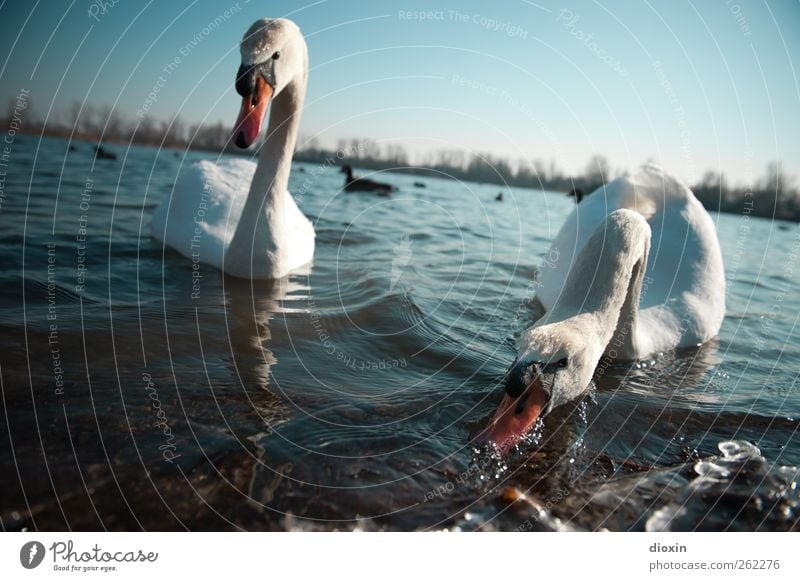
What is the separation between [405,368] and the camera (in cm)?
374

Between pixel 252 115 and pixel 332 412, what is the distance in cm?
197

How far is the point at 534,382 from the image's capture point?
97.6 inches

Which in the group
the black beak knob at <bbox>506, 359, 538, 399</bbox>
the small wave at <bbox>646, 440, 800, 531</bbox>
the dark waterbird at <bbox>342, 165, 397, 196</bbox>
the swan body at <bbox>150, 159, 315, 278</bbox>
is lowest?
the small wave at <bbox>646, 440, 800, 531</bbox>

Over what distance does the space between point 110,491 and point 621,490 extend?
2.20m

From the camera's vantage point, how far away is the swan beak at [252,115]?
3.45m

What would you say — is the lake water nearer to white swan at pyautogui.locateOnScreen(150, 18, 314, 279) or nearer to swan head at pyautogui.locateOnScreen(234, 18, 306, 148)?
white swan at pyautogui.locateOnScreen(150, 18, 314, 279)

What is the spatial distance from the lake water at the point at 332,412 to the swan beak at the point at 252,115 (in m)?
1.36

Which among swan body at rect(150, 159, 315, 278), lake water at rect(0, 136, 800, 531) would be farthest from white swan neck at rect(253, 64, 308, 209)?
lake water at rect(0, 136, 800, 531)

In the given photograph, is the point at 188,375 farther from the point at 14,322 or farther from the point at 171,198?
the point at 171,198

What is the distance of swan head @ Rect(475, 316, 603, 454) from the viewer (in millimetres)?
2445

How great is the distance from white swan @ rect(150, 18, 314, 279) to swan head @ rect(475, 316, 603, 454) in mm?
2176

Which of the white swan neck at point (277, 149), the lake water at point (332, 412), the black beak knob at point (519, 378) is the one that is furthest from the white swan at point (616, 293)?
the white swan neck at point (277, 149)

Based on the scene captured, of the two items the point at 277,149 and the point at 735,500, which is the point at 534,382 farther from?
the point at 277,149

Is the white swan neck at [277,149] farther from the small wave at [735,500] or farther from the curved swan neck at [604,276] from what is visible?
the small wave at [735,500]
